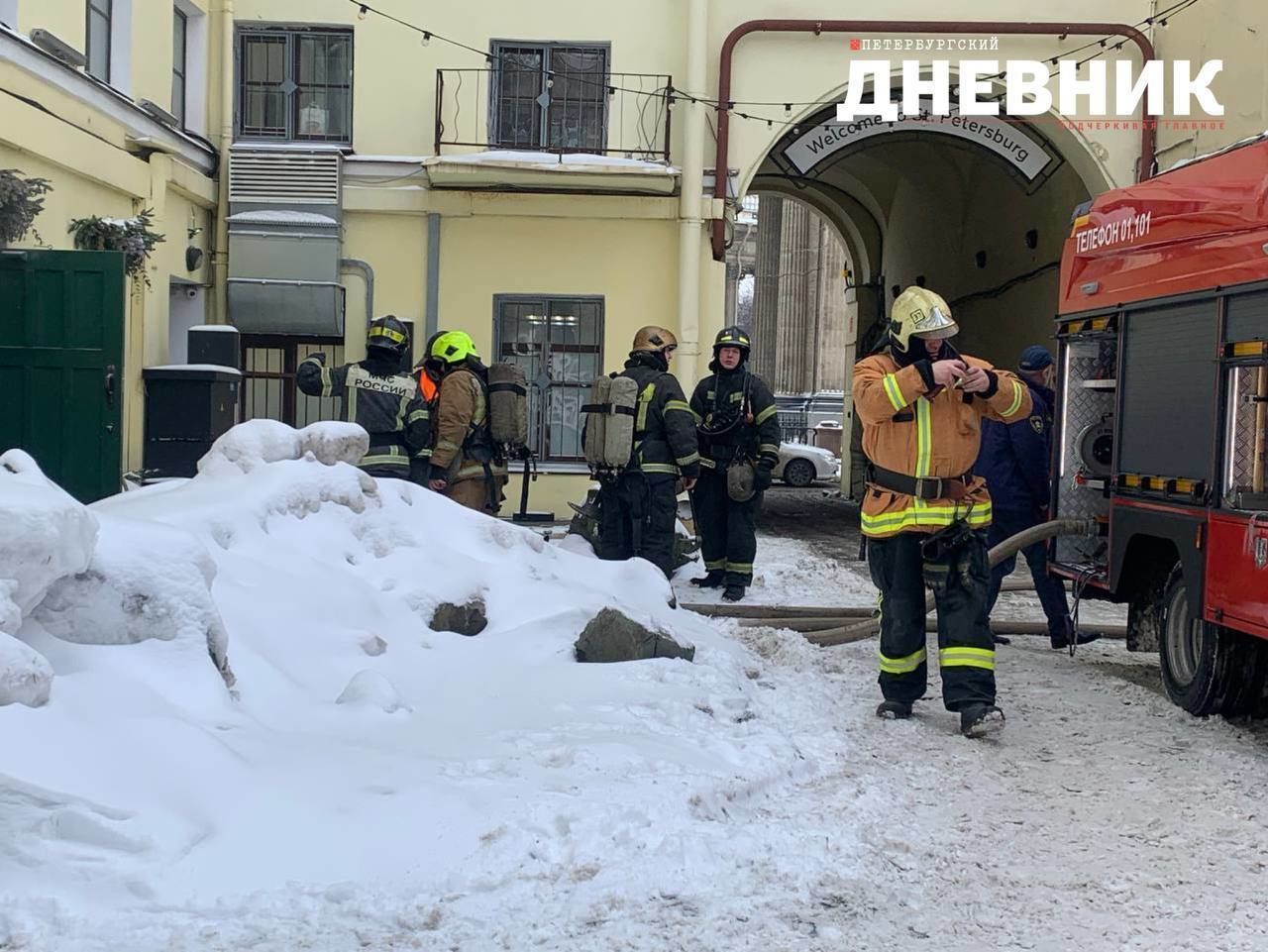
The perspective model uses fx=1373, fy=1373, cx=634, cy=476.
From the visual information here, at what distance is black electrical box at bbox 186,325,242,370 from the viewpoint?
12578 millimetres

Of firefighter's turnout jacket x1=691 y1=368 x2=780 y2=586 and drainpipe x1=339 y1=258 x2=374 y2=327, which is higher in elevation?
drainpipe x1=339 y1=258 x2=374 y2=327

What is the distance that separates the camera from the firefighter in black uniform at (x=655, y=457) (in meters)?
9.47

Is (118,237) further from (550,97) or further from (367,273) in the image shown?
(550,97)

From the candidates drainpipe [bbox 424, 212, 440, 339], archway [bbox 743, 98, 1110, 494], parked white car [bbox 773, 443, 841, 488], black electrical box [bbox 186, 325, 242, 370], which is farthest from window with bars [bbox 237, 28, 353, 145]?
parked white car [bbox 773, 443, 841, 488]

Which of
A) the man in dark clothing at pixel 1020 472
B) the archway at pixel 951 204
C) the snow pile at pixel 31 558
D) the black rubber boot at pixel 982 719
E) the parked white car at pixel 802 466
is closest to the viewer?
the snow pile at pixel 31 558

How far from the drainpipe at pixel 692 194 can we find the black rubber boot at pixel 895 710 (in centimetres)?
892

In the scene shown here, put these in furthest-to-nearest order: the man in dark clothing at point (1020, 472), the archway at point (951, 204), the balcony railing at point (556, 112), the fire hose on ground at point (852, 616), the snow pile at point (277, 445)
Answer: the archway at point (951, 204) → the balcony railing at point (556, 112) → the man in dark clothing at point (1020, 472) → the fire hose on ground at point (852, 616) → the snow pile at point (277, 445)

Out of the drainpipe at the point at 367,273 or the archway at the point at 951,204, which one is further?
the archway at the point at 951,204

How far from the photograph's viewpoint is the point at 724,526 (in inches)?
398

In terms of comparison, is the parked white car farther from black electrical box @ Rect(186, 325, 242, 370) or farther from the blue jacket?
the blue jacket

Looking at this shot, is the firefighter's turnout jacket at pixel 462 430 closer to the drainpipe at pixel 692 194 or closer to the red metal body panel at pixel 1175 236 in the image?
the red metal body panel at pixel 1175 236

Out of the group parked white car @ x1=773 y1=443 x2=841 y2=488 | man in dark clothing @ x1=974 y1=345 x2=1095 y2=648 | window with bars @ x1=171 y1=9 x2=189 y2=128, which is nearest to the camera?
man in dark clothing @ x1=974 y1=345 x2=1095 y2=648

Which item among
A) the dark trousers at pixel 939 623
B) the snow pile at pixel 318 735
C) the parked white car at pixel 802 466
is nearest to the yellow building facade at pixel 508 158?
the snow pile at pixel 318 735

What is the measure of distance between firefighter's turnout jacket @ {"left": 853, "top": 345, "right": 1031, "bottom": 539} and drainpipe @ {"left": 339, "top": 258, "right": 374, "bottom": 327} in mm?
9726
